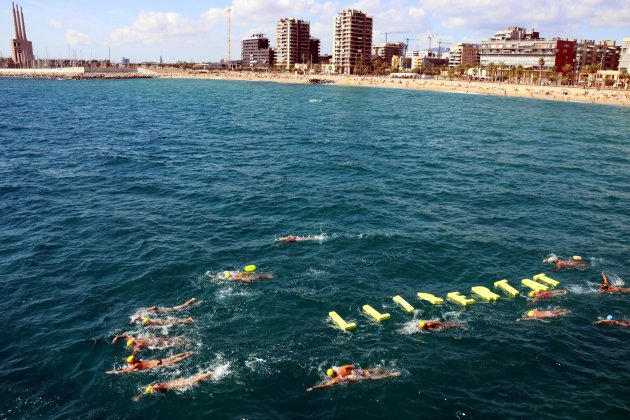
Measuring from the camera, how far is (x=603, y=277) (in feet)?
119

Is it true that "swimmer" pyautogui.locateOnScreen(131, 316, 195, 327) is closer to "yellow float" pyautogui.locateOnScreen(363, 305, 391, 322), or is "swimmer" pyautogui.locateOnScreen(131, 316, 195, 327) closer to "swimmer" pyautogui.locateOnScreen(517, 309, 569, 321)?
"yellow float" pyautogui.locateOnScreen(363, 305, 391, 322)

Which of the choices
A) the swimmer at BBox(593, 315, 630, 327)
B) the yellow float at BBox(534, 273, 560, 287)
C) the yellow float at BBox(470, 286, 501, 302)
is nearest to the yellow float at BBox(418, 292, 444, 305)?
the yellow float at BBox(470, 286, 501, 302)

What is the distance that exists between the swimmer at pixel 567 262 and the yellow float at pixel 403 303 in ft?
51.3

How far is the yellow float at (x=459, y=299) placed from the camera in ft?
109

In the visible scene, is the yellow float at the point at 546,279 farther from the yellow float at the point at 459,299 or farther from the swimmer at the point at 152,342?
the swimmer at the point at 152,342

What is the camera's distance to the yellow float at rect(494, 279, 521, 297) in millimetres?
34656

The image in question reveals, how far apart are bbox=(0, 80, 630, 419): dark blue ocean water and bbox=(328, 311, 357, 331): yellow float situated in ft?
3.15

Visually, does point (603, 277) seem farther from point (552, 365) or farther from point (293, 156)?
point (293, 156)

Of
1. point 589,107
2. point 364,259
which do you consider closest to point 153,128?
point 364,259

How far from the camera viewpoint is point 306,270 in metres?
37.9

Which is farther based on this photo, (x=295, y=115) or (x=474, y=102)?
(x=474, y=102)

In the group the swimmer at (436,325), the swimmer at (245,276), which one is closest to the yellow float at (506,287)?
the swimmer at (436,325)

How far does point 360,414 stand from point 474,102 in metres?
180

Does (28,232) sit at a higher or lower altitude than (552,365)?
higher
